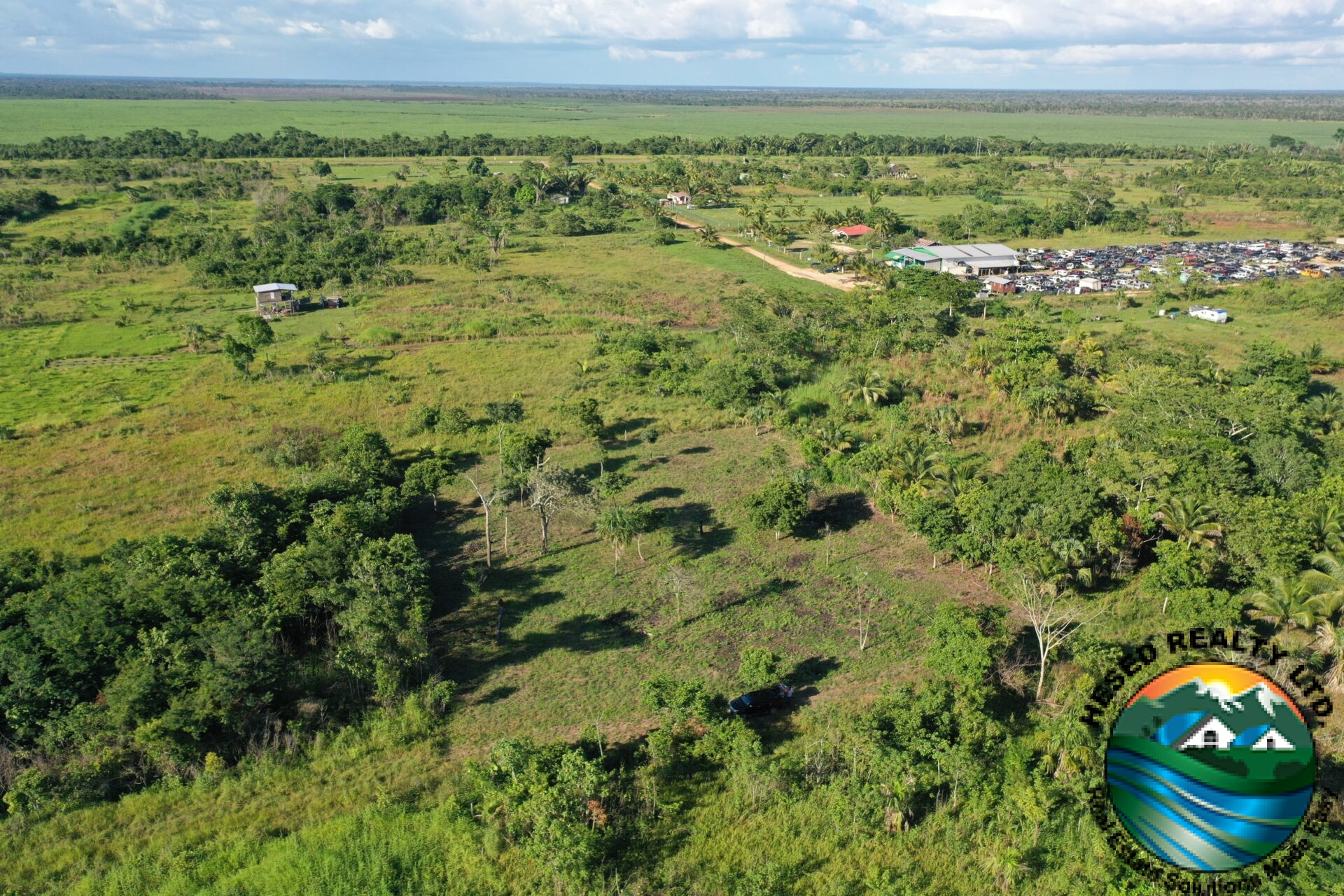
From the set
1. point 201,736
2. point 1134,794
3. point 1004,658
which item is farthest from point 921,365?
point 201,736

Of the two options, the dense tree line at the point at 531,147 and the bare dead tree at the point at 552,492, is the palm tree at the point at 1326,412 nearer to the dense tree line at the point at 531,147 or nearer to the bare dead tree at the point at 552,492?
the bare dead tree at the point at 552,492

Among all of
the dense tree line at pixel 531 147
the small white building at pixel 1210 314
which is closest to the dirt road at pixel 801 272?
the small white building at pixel 1210 314

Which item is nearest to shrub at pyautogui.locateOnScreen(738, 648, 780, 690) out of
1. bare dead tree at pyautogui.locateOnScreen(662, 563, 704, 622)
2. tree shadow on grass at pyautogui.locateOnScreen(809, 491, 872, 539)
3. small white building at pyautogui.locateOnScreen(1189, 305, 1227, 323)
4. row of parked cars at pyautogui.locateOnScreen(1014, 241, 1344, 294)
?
bare dead tree at pyautogui.locateOnScreen(662, 563, 704, 622)

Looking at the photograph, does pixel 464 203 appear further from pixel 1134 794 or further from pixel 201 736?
pixel 1134 794

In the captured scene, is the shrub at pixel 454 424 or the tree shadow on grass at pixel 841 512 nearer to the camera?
the tree shadow on grass at pixel 841 512

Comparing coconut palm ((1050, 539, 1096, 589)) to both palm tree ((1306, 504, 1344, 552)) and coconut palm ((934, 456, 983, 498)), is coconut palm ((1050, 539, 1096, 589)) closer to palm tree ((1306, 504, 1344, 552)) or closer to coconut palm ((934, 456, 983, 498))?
coconut palm ((934, 456, 983, 498))

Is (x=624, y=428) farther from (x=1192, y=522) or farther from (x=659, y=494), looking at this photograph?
(x=1192, y=522)
